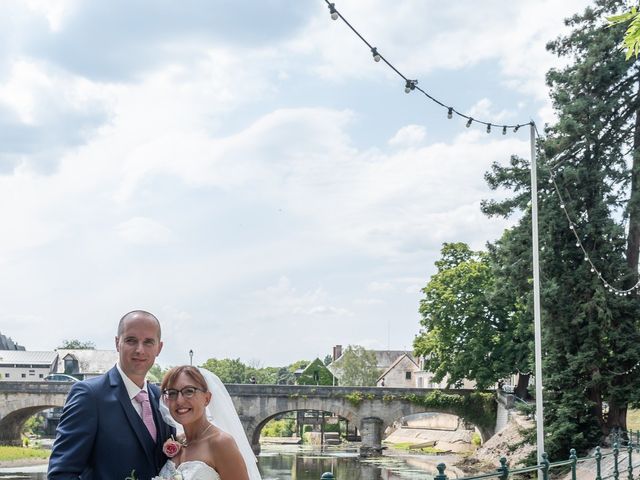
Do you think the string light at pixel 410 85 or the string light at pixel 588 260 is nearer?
the string light at pixel 410 85

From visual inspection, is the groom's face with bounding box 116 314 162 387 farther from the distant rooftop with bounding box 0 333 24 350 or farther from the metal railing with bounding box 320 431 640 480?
the distant rooftop with bounding box 0 333 24 350

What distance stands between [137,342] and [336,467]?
3674 centimetres

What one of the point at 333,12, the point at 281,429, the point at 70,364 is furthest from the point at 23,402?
the point at 70,364

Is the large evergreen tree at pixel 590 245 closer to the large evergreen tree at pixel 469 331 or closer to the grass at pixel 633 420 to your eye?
the grass at pixel 633 420

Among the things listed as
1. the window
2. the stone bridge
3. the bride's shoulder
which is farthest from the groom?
the window

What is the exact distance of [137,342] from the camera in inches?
156

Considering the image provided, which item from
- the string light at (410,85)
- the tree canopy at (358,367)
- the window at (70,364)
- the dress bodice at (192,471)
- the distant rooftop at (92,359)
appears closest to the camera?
the dress bodice at (192,471)

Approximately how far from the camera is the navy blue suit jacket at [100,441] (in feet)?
12.5

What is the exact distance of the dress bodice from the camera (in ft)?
12.2

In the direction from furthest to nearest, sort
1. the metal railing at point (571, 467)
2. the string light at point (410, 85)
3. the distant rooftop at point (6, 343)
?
the distant rooftop at point (6, 343) → the string light at point (410, 85) → the metal railing at point (571, 467)

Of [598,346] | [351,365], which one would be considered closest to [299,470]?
[598,346]

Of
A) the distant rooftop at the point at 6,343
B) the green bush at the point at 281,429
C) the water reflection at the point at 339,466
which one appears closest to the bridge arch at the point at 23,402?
the water reflection at the point at 339,466

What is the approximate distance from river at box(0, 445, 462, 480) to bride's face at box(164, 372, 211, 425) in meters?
30.1

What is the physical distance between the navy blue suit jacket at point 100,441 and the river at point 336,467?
30.1 meters
